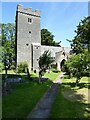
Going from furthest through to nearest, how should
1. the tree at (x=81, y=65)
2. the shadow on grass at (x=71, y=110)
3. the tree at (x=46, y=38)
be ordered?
the tree at (x=46, y=38) → the tree at (x=81, y=65) → the shadow on grass at (x=71, y=110)

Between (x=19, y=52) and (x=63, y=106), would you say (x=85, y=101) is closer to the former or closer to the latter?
(x=63, y=106)

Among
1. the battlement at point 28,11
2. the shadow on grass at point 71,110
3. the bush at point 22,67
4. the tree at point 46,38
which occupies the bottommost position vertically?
the shadow on grass at point 71,110

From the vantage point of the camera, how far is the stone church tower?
54094 millimetres

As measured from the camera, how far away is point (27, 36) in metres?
55.0

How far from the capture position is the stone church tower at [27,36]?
54.1 metres

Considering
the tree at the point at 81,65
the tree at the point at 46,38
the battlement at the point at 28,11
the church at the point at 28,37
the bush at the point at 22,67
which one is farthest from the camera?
the tree at the point at 46,38

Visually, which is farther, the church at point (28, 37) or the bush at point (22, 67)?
the church at point (28, 37)

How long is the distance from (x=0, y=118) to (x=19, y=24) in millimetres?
42201

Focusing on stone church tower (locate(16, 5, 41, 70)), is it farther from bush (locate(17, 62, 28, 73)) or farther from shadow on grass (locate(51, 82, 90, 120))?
shadow on grass (locate(51, 82, 90, 120))

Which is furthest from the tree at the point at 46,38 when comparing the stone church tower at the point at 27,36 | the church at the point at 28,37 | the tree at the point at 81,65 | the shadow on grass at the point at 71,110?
the shadow on grass at the point at 71,110

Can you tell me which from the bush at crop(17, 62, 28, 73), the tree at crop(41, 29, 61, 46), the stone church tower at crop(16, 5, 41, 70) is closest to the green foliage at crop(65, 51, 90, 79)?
the bush at crop(17, 62, 28, 73)

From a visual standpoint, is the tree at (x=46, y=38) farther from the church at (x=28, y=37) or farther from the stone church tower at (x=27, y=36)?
the stone church tower at (x=27, y=36)

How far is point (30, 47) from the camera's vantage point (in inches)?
2179

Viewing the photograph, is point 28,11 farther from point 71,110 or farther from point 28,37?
point 71,110
